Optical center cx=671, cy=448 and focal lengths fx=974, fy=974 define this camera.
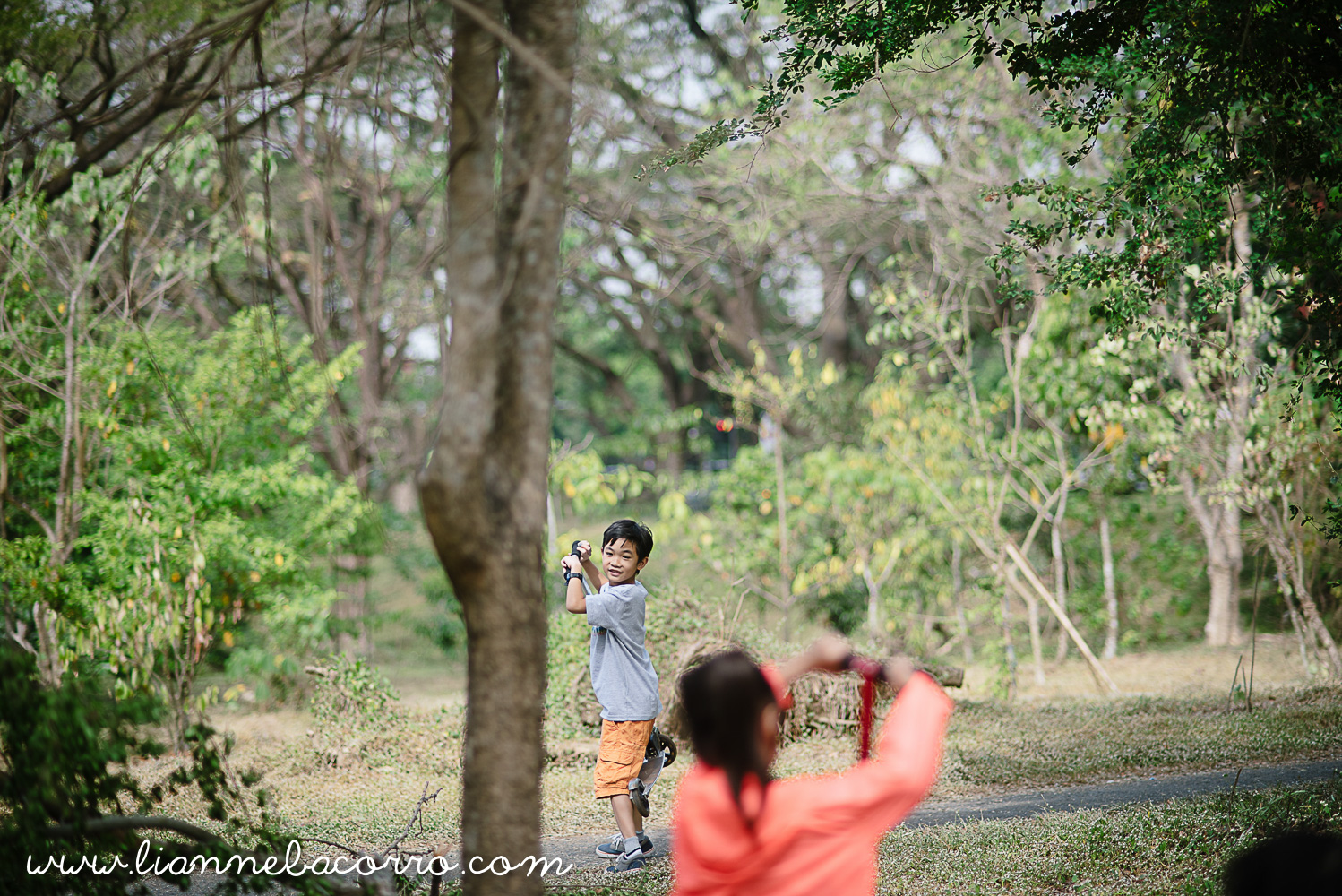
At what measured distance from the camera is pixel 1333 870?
69.3 inches

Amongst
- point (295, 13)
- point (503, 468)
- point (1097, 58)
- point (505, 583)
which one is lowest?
point (505, 583)

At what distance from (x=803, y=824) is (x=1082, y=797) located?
4.15 metres

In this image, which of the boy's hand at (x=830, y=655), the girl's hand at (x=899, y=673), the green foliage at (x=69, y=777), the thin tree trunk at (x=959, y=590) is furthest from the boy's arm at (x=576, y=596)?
the thin tree trunk at (x=959, y=590)

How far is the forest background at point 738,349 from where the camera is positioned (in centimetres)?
501

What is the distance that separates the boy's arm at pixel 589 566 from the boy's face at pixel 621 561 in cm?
10

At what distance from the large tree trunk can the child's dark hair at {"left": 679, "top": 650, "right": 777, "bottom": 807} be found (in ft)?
2.38

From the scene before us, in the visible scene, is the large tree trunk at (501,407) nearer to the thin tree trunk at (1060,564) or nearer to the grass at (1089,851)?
the grass at (1089,851)

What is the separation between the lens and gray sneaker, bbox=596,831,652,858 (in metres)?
4.60

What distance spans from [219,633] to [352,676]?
1949mm

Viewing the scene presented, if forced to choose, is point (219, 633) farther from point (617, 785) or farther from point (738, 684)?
point (738, 684)

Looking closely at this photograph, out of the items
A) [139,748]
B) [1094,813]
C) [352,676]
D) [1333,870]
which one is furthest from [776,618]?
[1333,870]

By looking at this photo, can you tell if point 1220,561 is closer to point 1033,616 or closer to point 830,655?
point 1033,616

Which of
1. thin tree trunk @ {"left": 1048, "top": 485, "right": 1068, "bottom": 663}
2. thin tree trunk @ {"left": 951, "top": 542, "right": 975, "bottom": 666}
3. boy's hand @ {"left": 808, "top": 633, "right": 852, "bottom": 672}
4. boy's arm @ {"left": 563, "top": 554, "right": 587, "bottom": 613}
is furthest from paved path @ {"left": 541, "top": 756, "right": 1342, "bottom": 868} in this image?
thin tree trunk @ {"left": 951, "top": 542, "right": 975, "bottom": 666}

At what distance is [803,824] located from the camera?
2018 millimetres
